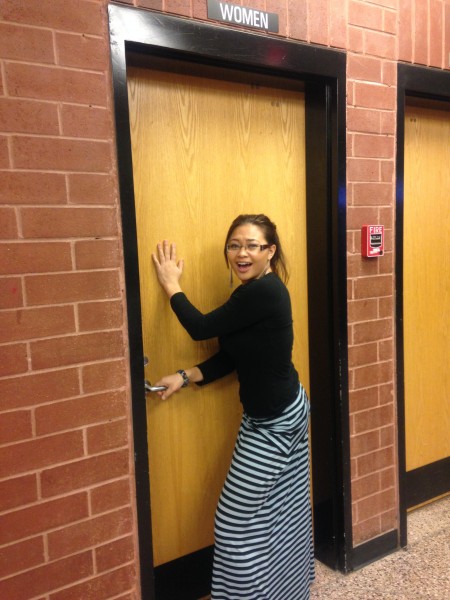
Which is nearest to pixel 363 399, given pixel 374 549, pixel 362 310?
pixel 362 310

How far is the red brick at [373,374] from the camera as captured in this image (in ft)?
7.08

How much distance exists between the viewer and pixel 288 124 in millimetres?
2068

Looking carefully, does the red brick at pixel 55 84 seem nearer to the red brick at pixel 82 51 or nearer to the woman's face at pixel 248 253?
the red brick at pixel 82 51

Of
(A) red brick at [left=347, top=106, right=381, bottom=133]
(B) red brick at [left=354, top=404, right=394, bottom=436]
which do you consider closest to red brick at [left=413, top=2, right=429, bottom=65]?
(A) red brick at [left=347, top=106, right=381, bottom=133]

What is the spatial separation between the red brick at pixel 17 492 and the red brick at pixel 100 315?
0.48 m

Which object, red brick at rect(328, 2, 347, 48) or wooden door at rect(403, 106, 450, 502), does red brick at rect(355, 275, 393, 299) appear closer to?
wooden door at rect(403, 106, 450, 502)

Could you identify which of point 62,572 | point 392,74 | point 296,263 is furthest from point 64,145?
point 392,74

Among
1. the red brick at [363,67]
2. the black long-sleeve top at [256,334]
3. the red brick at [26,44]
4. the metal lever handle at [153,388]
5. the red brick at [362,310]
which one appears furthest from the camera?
the red brick at [362,310]

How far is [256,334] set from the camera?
5.57 feet

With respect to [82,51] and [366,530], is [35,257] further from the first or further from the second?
[366,530]

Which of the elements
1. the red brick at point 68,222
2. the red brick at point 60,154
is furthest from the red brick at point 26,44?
the red brick at point 68,222

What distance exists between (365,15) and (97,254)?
1.55m

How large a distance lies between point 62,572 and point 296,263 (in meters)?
1.50

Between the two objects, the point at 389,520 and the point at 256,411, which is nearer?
the point at 256,411
